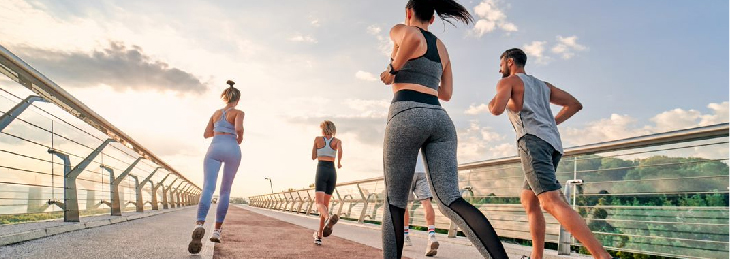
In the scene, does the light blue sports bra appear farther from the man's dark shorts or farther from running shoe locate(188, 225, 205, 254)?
the man's dark shorts

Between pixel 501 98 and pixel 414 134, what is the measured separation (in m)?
1.33

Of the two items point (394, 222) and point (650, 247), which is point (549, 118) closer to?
point (394, 222)

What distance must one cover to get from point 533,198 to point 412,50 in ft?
6.44

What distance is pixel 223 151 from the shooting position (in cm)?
497

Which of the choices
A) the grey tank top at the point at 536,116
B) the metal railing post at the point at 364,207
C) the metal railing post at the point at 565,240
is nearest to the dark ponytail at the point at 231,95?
the grey tank top at the point at 536,116

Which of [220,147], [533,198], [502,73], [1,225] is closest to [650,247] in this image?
[533,198]

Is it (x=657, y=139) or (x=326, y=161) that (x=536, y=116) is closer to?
(x=657, y=139)

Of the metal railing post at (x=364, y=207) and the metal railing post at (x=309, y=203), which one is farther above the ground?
the metal railing post at (x=364, y=207)

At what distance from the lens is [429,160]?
2555 millimetres

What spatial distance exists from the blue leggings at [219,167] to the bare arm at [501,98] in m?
2.87

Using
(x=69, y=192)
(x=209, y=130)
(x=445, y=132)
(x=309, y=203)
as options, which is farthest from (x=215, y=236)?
(x=309, y=203)

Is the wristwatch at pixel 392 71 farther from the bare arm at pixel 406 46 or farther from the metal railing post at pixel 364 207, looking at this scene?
the metal railing post at pixel 364 207

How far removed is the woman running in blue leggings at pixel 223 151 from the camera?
16.0 feet

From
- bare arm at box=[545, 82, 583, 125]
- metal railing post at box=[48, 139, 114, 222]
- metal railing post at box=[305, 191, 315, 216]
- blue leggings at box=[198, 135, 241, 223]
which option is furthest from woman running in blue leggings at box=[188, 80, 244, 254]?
metal railing post at box=[305, 191, 315, 216]
